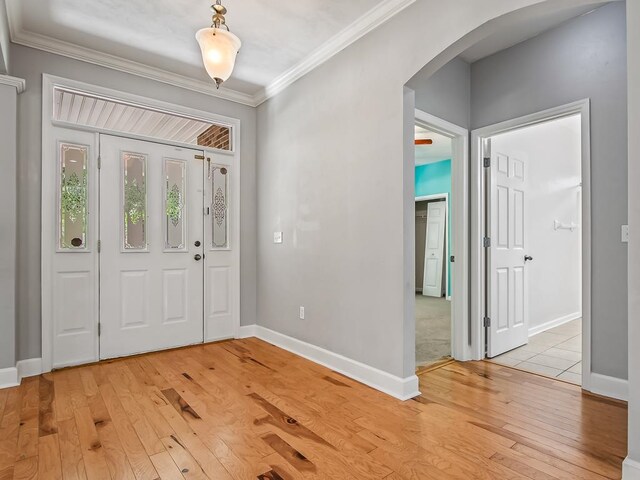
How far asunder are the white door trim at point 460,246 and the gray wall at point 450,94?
0.14 m

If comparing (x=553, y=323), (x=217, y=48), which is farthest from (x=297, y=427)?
(x=553, y=323)

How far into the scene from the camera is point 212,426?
2.14 meters

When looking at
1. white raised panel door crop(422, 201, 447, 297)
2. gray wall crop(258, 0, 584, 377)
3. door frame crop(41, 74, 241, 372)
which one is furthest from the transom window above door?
white raised panel door crop(422, 201, 447, 297)

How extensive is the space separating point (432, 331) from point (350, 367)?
2036mm

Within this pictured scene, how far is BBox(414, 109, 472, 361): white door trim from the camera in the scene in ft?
11.0

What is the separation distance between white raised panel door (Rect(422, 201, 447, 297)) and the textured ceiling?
→ 5289 millimetres

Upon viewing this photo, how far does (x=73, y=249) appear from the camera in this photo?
3195 millimetres

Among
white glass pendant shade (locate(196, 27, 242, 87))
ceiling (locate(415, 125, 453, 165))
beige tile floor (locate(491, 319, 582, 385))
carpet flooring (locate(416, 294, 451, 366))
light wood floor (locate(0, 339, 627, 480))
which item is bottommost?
carpet flooring (locate(416, 294, 451, 366))

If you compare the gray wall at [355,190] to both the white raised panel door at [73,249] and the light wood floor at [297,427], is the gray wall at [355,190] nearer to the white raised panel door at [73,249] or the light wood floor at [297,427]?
the light wood floor at [297,427]

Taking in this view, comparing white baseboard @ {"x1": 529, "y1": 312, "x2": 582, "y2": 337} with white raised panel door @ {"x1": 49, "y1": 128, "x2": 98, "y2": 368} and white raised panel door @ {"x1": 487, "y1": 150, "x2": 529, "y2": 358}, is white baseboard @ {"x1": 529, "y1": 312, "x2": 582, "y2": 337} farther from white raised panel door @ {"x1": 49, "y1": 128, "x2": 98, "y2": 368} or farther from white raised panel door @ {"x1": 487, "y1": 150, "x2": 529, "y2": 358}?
white raised panel door @ {"x1": 49, "y1": 128, "x2": 98, "y2": 368}

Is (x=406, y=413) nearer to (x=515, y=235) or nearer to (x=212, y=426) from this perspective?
(x=212, y=426)

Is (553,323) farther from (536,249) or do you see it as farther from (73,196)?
(73,196)

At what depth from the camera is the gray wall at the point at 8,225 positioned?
2.74 m

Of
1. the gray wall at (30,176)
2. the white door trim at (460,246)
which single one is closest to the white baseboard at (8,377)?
the gray wall at (30,176)
